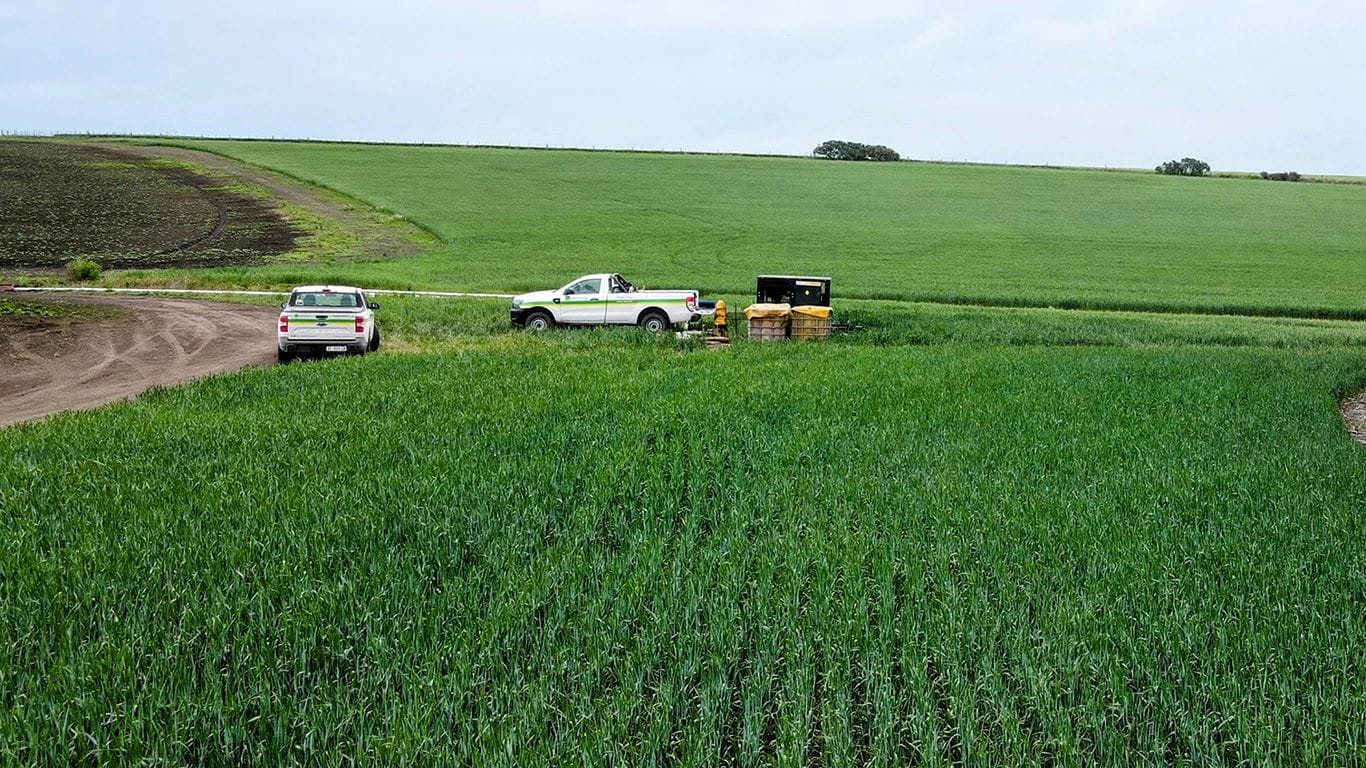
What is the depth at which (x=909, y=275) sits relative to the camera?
137 ft

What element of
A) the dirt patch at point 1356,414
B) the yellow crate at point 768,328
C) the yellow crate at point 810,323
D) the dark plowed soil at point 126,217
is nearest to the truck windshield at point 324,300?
the yellow crate at point 768,328

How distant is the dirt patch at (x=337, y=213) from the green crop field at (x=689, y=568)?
29.0 meters

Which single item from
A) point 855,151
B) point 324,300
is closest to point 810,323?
point 324,300

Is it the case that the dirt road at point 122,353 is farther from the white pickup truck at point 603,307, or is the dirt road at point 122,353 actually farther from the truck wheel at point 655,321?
the truck wheel at point 655,321

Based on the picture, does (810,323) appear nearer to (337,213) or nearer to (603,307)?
(603,307)

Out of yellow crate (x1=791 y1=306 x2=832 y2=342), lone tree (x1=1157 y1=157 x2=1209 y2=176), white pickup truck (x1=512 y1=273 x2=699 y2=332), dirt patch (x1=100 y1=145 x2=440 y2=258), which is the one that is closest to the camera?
yellow crate (x1=791 y1=306 x2=832 y2=342)

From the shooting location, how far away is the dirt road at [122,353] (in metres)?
16.9

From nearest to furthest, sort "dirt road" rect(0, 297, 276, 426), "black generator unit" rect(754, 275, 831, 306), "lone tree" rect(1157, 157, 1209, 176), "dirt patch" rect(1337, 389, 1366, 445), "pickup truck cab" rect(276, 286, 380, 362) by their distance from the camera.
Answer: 1. "dirt patch" rect(1337, 389, 1366, 445)
2. "dirt road" rect(0, 297, 276, 426)
3. "pickup truck cab" rect(276, 286, 380, 362)
4. "black generator unit" rect(754, 275, 831, 306)
5. "lone tree" rect(1157, 157, 1209, 176)

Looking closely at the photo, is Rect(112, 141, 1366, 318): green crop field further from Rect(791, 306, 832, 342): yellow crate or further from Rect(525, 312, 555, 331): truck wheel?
Rect(791, 306, 832, 342): yellow crate

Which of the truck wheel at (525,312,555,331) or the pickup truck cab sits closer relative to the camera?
the pickup truck cab

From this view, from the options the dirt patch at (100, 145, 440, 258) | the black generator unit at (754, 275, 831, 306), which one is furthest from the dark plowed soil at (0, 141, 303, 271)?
the black generator unit at (754, 275, 831, 306)

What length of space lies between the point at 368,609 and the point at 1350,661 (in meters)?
6.23

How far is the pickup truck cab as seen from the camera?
66.3ft

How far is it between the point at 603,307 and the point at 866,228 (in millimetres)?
36252
